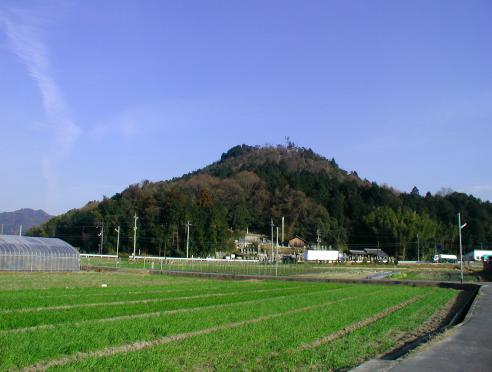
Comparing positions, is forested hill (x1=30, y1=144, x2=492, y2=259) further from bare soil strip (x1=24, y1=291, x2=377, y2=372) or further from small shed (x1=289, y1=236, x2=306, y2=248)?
bare soil strip (x1=24, y1=291, x2=377, y2=372)

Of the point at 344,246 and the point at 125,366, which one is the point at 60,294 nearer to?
the point at 125,366

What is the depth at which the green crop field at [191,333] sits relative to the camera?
10.2 meters

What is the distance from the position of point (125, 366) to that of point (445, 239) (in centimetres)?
13287

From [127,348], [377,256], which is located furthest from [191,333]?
[377,256]

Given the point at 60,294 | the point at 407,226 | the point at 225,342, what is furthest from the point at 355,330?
the point at 407,226

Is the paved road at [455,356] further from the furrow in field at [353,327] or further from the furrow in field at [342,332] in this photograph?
the furrow in field at [353,327]

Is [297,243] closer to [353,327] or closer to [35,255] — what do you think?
[35,255]

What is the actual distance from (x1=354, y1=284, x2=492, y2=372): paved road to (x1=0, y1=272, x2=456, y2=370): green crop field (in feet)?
3.77

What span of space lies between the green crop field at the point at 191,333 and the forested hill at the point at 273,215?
83.8 meters

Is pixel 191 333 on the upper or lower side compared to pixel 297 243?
lower

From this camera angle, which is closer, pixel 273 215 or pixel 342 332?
pixel 342 332

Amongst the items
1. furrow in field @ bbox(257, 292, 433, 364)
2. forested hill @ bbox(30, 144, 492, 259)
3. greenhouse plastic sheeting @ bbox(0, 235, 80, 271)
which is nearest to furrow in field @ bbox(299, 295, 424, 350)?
furrow in field @ bbox(257, 292, 433, 364)

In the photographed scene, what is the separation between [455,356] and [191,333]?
662cm

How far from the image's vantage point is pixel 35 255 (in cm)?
4647
